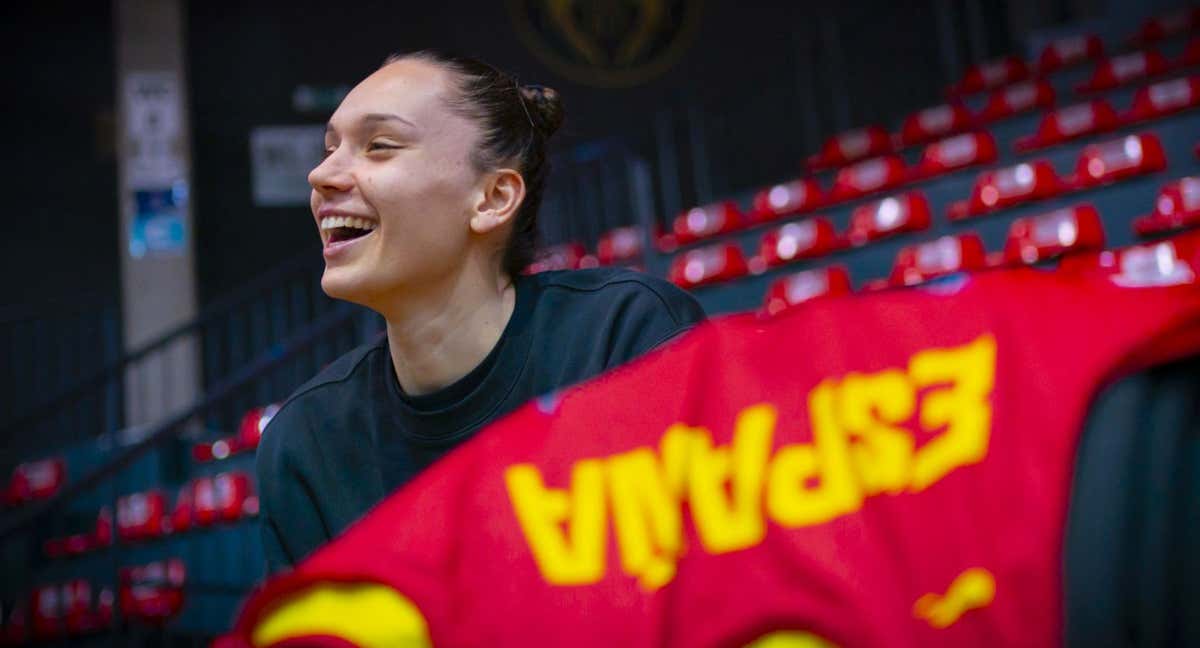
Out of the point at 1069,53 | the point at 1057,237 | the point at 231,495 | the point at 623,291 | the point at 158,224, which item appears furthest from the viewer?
the point at 158,224

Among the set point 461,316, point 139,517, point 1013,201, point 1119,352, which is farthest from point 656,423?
point 139,517

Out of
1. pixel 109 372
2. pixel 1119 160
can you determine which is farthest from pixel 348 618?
pixel 109 372

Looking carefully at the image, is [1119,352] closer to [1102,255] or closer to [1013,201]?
[1102,255]

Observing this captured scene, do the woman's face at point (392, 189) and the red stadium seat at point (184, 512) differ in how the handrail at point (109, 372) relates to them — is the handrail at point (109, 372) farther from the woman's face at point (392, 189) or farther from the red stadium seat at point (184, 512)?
the woman's face at point (392, 189)

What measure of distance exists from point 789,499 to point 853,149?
531cm

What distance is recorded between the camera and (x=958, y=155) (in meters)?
4.69

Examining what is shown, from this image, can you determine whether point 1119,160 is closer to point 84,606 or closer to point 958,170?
point 958,170

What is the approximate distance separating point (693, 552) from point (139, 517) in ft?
16.2

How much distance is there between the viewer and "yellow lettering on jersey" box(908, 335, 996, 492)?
479 mm

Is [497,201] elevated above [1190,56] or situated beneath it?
situated beneath

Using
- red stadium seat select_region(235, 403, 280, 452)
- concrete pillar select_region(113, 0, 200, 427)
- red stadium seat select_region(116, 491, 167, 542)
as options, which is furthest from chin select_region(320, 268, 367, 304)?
concrete pillar select_region(113, 0, 200, 427)

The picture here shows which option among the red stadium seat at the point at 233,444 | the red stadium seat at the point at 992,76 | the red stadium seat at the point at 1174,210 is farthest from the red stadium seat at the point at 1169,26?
the red stadium seat at the point at 233,444

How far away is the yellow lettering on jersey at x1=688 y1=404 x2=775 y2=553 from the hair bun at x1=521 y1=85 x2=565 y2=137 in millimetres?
781

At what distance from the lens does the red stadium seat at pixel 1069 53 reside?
5.35 m
